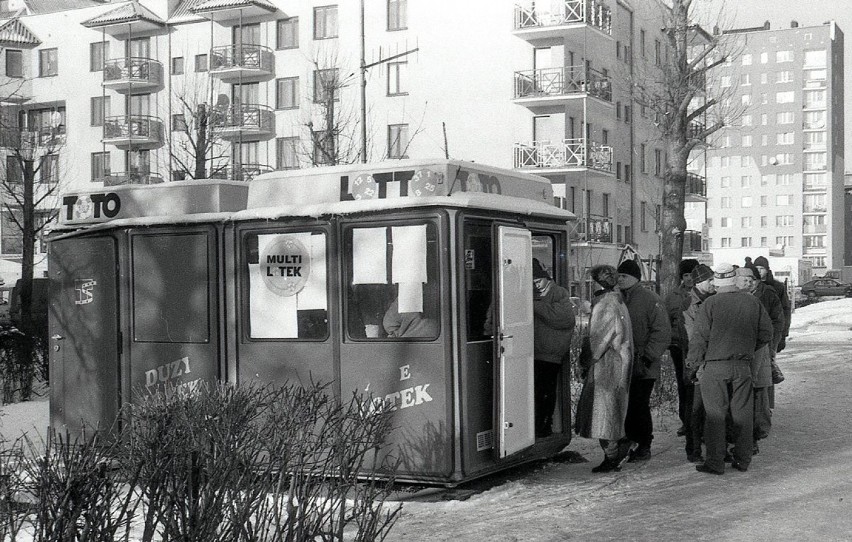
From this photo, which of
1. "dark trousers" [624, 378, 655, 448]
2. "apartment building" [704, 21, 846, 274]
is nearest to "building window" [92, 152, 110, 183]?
"dark trousers" [624, 378, 655, 448]

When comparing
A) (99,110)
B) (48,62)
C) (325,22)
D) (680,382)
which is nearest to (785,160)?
(325,22)

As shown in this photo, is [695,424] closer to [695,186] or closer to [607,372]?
[607,372]

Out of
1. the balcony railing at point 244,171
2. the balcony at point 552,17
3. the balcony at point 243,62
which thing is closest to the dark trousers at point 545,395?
the balcony railing at point 244,171

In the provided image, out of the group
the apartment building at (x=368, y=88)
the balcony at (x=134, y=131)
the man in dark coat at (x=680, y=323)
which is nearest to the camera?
the man in dark coat at (x=680, y=323)

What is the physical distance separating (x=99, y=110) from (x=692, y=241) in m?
33.6

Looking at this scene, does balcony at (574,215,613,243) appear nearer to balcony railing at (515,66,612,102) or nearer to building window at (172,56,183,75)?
balcony railing at (515,66,612,102)

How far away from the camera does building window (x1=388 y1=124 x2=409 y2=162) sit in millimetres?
46438

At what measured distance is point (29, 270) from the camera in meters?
19.0

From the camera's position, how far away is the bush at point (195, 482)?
401 cm

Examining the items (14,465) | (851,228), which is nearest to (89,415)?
(14,465)

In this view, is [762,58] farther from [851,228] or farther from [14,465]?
[14,465]

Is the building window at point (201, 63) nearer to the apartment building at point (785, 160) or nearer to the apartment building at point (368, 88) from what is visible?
the apartment building at point (368, 88)

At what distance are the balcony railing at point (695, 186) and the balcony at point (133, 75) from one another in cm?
2700

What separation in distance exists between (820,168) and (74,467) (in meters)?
154
